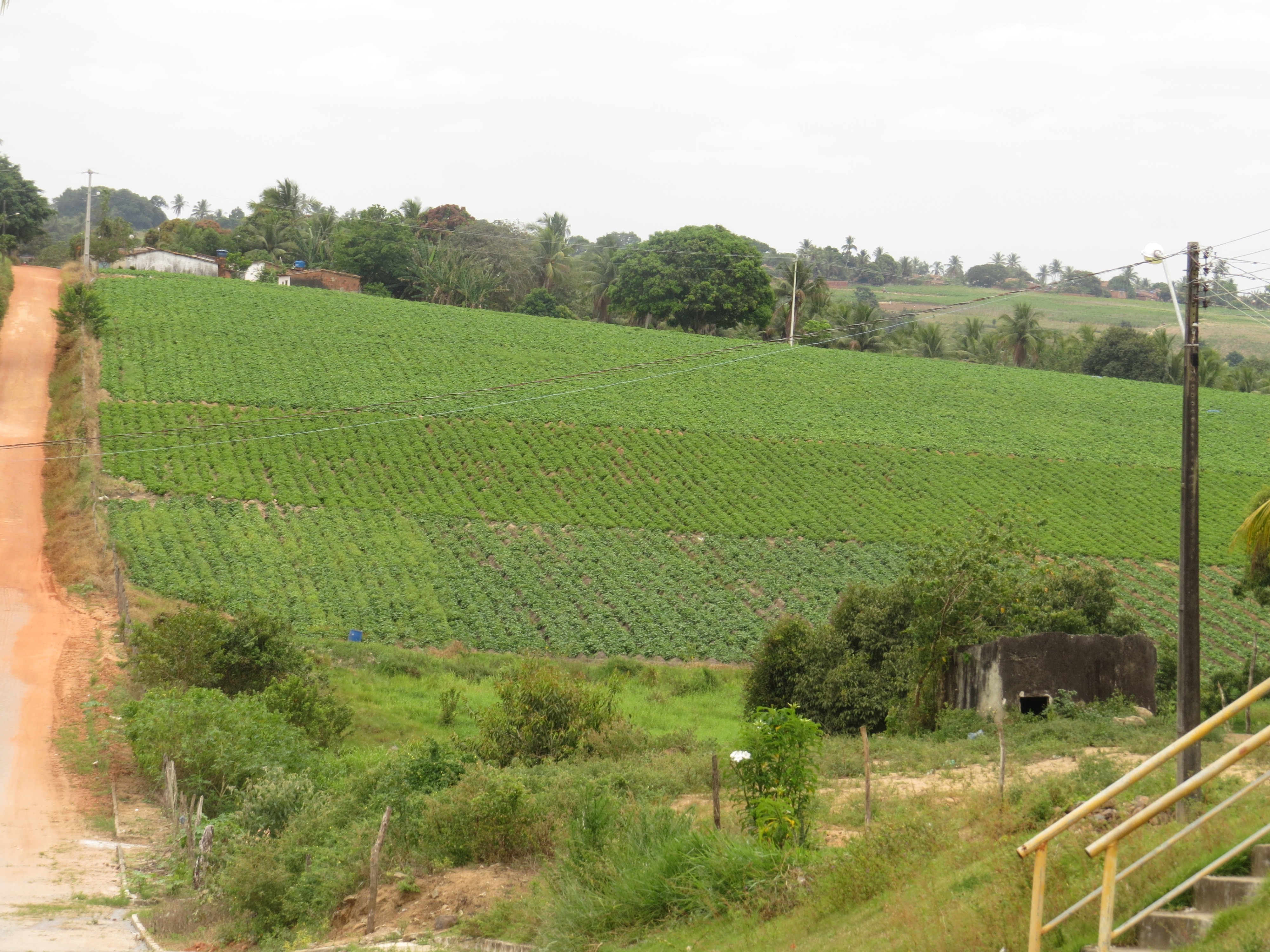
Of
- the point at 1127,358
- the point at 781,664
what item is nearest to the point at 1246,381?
the point at 1127,358

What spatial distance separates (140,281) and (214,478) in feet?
103

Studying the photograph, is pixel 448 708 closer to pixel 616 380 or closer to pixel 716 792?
pixel 716 792

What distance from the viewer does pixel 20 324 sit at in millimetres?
54719

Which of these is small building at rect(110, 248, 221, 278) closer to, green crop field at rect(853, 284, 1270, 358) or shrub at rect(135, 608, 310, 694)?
shrub at rect(135, 608, 310, 694)

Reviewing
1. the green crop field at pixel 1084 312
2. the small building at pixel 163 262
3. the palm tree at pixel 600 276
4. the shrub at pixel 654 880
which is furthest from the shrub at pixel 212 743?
the green crop field at pixel 1084 312

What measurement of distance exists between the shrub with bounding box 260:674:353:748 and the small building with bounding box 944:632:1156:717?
480 inches

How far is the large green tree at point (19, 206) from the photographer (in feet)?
255

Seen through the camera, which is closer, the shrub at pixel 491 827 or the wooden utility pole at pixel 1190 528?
the wooden utility pole at pixel 1190 528

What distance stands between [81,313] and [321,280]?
31733mm

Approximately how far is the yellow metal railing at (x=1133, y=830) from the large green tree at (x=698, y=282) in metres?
78.2

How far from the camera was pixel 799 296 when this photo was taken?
85062mm

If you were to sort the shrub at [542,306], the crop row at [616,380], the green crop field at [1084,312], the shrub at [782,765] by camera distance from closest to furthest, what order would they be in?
the shrub at [782,765], the crop row at [616,380], the shrub at [542,306], the green crop field at [1084,312]

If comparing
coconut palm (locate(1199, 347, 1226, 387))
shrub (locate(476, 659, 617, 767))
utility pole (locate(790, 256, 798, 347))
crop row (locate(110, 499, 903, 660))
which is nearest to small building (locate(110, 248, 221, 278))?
utility pole (locate(790, 256, 798, 347))

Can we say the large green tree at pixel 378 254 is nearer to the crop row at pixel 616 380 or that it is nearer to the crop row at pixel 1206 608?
the crop row at pixel 616 380
